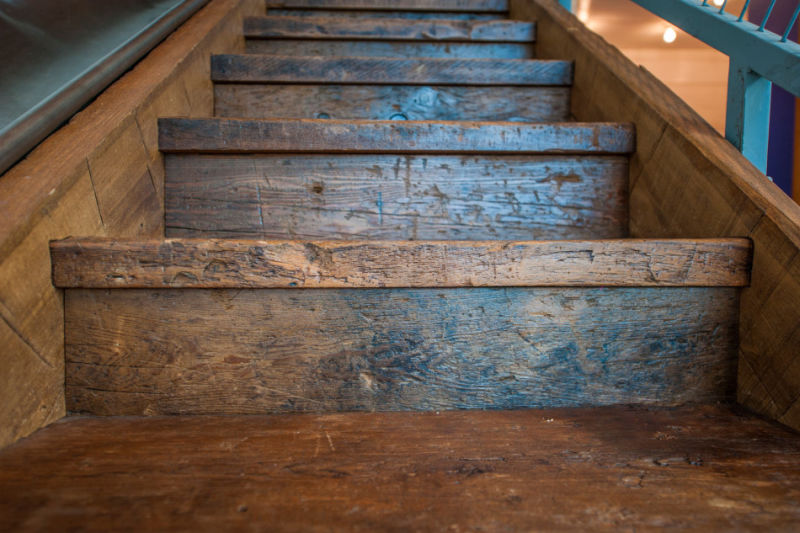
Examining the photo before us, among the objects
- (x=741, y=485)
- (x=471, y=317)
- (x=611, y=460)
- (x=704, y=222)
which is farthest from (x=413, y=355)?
(x=704, y=222)

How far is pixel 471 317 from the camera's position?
0.69 metres

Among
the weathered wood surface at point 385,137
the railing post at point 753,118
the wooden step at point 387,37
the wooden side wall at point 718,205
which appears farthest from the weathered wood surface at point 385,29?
the railing post at point 753,118

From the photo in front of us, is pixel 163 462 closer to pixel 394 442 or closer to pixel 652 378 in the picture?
pixel 394 442

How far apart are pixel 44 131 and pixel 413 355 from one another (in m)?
0.62

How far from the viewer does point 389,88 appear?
1.34 metres

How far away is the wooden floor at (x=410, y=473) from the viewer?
0.44 m

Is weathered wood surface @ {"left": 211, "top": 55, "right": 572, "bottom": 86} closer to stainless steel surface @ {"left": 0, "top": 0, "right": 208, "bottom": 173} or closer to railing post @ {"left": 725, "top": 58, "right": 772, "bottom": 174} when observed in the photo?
stainless steel surface @ {"left": 0, "top": 0, "right": 208, "bottom": 173}

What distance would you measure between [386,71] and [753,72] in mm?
816

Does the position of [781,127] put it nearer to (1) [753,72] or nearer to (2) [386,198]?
(1) [753,72]

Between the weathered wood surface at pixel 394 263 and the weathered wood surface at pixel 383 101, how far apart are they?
745 mm

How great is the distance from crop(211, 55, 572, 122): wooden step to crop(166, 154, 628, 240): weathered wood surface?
400 mm

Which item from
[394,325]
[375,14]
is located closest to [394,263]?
[394,325]

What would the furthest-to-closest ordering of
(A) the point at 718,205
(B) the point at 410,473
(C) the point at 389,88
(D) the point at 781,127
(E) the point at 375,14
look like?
(D) the point at 781,127 < (E) the point at 375,14 < (C) the point at 389,88 < (A) the point at 718,205 < (B) the point at 410,473

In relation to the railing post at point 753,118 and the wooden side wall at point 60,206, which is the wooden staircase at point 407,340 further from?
the railing post at point 753,118
